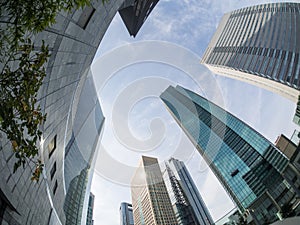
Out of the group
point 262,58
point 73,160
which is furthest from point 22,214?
point 262,58

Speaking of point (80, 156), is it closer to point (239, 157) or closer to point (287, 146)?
point (287, 146)

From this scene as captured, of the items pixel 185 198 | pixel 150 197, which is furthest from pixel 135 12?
pixel 185 198

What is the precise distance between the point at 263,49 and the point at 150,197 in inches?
4187

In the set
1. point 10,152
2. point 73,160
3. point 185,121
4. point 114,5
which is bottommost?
point 10,152

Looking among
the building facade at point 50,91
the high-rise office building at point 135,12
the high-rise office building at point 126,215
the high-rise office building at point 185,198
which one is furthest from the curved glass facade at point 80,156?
the high-rise office building at point 126,215

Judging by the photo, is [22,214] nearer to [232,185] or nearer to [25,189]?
[25,189]

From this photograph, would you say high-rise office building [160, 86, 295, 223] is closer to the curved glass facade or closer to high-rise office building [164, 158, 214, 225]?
high-rise office building [164, 158, 214, 225]

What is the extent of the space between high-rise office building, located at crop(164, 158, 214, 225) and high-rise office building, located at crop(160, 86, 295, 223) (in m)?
40.4

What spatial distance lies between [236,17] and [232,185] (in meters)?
88.7

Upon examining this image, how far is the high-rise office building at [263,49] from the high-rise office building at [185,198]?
83284mm

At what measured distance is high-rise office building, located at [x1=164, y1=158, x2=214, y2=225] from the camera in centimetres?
11188

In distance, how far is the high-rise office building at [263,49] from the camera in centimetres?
6669

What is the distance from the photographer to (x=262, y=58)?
7425cm

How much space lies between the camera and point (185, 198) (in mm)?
126438
